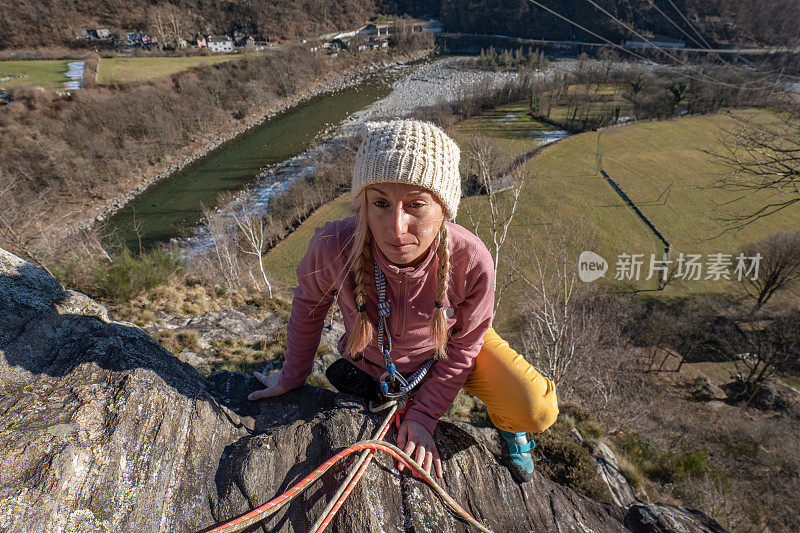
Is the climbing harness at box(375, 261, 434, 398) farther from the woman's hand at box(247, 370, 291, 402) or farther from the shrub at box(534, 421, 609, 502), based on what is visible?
the shrub at box(534, 421, 609, 502)

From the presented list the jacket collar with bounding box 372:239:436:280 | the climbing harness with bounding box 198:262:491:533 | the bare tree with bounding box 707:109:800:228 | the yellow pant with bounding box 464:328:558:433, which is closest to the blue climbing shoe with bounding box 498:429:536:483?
the yellow pant with bounding box 464:328:558:433

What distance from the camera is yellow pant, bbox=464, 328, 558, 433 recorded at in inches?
102

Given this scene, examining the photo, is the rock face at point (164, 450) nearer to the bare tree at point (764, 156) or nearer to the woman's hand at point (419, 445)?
the woman's hand at point (419, 445)

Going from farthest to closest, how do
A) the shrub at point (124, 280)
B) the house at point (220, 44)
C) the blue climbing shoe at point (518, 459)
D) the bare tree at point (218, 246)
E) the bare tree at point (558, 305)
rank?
the house at point (220, 44), the bare tree at point (218, 246), the bare tree at point (558, 305), the shrub at point (124, 280), the blue climbing shoe at point (518, 459)

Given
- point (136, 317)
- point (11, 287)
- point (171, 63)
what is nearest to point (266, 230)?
point (136, 317)

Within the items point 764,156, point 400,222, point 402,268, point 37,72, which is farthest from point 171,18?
point 400,222

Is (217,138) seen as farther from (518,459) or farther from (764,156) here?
(518,459)

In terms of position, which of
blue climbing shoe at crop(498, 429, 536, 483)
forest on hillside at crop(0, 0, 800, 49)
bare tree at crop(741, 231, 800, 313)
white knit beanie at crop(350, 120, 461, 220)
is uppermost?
forest on hillside at crop(0, 0, 800, 49)

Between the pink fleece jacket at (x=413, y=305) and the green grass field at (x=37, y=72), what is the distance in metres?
62.5

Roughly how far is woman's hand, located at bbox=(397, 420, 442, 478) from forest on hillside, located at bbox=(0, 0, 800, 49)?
165 feet

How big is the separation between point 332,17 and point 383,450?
363 ft

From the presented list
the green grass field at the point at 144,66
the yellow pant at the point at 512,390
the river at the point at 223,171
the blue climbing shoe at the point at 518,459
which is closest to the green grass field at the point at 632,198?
the river at the point at 223,171

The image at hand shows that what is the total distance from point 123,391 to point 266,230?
1113 inches

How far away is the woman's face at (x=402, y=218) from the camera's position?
6.82 ft
